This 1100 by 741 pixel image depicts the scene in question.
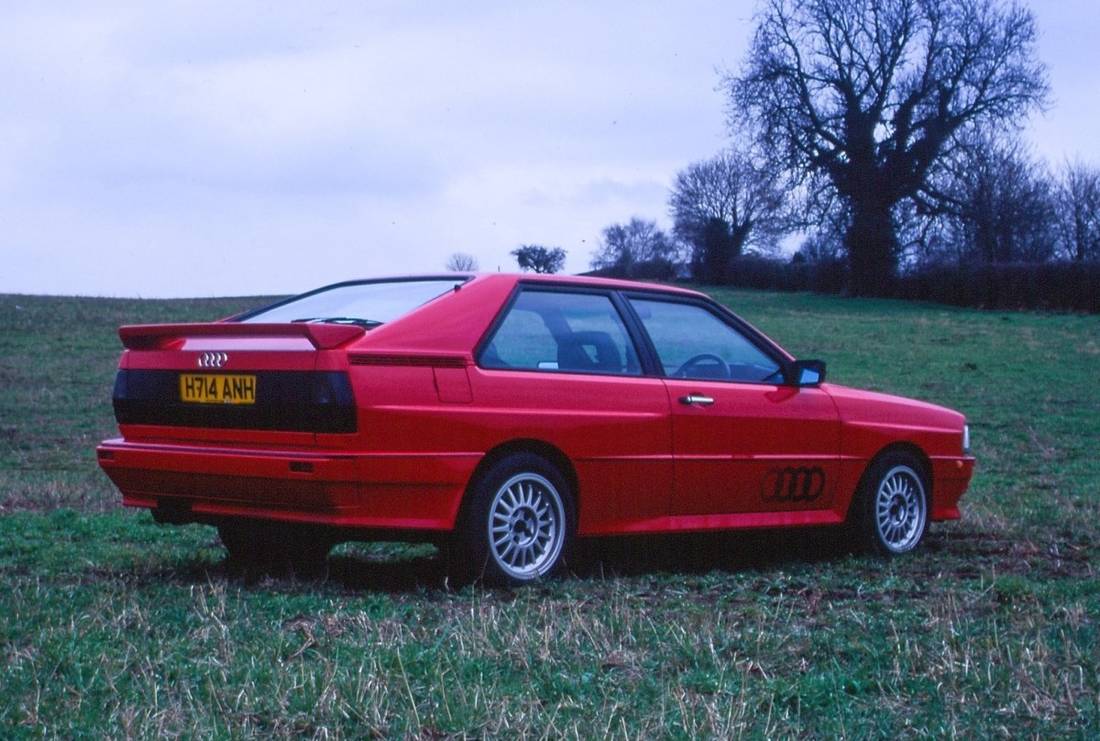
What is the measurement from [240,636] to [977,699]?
2441 mm

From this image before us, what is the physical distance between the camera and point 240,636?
507 centimetres

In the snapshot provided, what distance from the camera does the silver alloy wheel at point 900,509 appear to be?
26.4 feet

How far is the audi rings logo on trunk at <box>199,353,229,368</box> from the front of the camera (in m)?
6.36

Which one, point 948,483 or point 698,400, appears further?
point 948,483

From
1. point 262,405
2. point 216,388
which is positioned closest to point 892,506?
point 262,405

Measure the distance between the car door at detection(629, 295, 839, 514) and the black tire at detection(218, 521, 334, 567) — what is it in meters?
1.82

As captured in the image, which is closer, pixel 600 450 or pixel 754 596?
pixel 754 596

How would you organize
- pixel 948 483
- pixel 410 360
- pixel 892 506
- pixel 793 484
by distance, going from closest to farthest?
pixel 410 360, pixel 793 484, pixel 892 506, pixel 948 483

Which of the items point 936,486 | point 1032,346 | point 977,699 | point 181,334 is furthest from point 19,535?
point 1032,346

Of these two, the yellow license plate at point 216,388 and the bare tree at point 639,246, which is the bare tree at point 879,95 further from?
the yellow license plate at point 216,388

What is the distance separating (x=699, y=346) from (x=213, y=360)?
8.04 feet

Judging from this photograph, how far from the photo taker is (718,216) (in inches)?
2608

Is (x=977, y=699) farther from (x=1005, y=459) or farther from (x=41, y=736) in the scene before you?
(x=1005, y=459)

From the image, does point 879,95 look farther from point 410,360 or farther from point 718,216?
point 410,360
